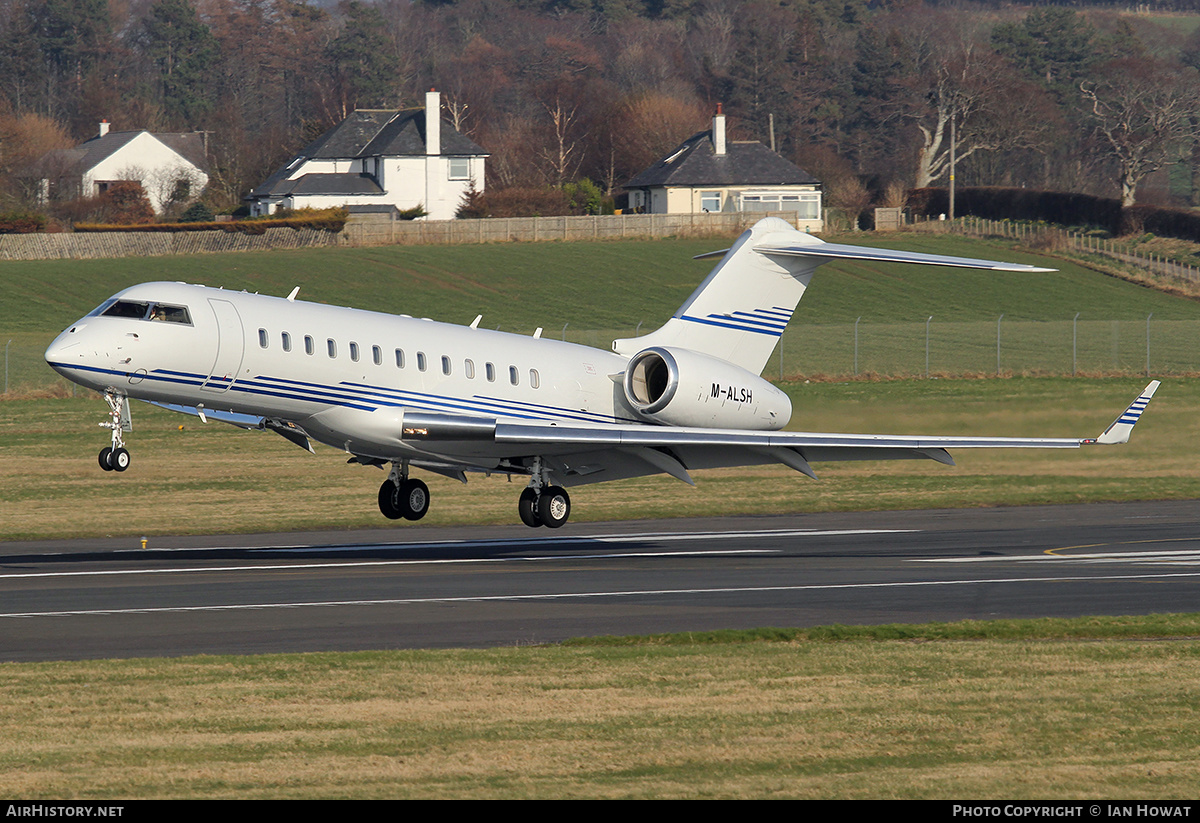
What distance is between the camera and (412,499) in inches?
1100

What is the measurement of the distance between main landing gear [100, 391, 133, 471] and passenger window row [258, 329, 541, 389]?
236cm

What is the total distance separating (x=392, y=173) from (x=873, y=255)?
279ft

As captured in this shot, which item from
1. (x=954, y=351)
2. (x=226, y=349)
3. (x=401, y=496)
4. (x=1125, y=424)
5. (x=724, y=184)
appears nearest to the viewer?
(x=226, y=349)

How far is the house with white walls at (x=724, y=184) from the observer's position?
108438mm

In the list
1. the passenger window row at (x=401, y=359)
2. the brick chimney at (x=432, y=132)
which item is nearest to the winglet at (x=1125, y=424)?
the passenger window row at (x=401, y=359)

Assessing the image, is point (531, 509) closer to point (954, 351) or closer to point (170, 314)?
point (170, 314)

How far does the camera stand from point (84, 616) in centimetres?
2088

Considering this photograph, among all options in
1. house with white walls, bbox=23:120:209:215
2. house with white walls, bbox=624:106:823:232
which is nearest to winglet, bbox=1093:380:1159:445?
house with white walls, bbox=624:106:823:232

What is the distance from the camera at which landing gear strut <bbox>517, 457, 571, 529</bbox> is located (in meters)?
27.1

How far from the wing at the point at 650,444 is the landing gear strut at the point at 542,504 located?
1.73ft

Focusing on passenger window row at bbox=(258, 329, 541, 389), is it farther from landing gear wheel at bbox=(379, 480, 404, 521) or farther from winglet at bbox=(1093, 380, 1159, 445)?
winglet at bbox=(1093, 380, 1159, 445)

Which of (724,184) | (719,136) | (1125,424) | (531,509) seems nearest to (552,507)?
(531,509)

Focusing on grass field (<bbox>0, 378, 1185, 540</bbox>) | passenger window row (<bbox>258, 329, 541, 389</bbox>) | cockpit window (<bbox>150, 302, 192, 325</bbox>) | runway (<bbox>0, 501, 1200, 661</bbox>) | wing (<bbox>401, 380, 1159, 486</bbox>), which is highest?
cockpit window (<bbox>150, 302, 192, 325</bbox>)

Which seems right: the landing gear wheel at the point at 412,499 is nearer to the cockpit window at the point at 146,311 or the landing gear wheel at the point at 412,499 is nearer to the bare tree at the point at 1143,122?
the cockpit window at the point at 146,311
